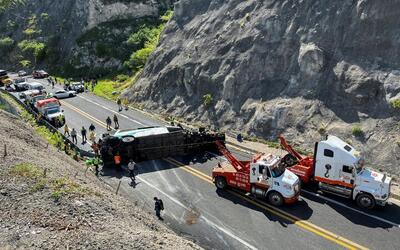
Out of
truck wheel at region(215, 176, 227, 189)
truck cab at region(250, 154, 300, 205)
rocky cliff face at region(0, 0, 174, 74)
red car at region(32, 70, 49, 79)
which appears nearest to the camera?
truck cab at region(250, 154, 300, 205)

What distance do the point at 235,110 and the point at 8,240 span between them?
2570cm

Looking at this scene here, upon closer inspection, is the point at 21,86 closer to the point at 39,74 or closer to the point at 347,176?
the point at 39,74

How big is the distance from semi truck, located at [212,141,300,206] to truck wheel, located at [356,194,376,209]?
10.8 feet

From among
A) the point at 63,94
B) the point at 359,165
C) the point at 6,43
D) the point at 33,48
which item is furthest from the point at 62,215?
the point at 6,43

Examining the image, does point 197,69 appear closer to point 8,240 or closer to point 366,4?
point 366,4

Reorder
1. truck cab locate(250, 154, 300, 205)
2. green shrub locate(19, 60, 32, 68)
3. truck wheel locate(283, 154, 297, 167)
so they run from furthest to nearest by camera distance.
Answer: green shrub locate(19, 60, 32, 68) < truck wheel locate(283, 154, 297, 167) < truck cab locate(250, 154, 300, 205)

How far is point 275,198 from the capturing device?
23.6 meters

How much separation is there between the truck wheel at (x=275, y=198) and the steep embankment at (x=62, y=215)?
6314mm

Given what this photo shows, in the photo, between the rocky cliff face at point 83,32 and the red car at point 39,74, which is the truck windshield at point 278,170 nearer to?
the rocky cliff face at point 83,32

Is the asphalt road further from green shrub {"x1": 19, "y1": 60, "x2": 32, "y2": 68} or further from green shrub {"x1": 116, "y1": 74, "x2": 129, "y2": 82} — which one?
green shrub {"x1": 19, "y1": 60, "x2": 32, "y2": 68}

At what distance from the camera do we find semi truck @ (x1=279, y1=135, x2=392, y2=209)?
74.3ft

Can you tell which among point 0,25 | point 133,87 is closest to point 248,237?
point 133,87

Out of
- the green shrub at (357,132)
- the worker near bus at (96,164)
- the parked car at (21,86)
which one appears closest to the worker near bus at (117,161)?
the worker near bus at (96,164)

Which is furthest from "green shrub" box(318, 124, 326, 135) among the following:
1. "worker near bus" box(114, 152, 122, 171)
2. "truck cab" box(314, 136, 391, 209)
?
"worker near bus" box(114, 152, 122, 171)
